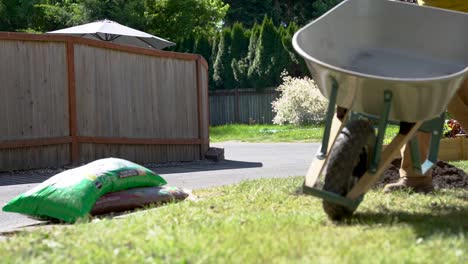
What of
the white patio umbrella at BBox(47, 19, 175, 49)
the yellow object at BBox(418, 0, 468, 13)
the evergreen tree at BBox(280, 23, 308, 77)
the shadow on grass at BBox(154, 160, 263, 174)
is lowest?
the shadow on grass at BBox(154, 160, 263, 174)

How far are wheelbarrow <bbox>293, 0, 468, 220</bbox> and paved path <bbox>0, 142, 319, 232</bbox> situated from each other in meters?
2.55

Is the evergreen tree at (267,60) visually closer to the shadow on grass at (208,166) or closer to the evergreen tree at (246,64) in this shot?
the evergreen tree at (246,64)

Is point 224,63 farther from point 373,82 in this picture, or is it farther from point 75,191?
point 373,82

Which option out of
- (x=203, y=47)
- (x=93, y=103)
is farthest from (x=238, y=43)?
(x=93, y=103)

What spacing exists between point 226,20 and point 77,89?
38.0 m

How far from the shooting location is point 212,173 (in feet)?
34.3

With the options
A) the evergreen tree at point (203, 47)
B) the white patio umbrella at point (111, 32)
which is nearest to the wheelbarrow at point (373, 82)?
the white patio umbrella at point (111, 32)

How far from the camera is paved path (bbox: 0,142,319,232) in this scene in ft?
26.0

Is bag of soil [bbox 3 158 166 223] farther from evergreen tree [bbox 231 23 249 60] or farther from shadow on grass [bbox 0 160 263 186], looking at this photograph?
evergreen tree [bbox 231 23 249 60]

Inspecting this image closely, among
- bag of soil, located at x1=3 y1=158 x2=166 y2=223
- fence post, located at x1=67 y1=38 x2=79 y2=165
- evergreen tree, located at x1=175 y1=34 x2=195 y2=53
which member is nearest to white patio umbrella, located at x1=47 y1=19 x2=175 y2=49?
fence post, located at x1=67 y1=38 x2=79 y2=165

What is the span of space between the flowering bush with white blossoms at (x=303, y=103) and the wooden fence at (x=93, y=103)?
538 inches

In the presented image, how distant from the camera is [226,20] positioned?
48438mm

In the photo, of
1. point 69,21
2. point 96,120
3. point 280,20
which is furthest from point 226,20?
point 96,120

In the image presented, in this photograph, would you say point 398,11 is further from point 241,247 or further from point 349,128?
point 241,247
